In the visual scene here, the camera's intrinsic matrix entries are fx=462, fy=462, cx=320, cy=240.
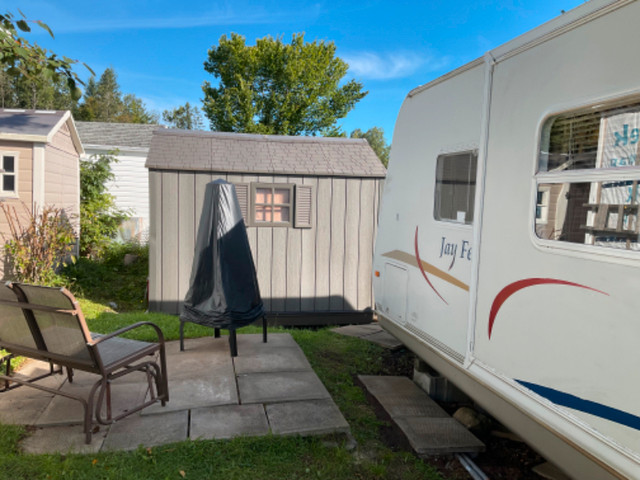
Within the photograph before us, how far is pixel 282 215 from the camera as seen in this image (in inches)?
307

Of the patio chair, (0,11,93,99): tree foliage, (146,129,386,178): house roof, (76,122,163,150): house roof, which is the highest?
(76,122,163,150): house roof

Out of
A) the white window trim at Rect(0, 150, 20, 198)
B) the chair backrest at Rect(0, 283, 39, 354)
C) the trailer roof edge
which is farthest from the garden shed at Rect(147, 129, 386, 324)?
the trailer roof edge

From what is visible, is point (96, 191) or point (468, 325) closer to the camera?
point (468, 325)

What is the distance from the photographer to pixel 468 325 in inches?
125

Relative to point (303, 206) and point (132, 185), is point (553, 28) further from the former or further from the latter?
point (132, 185)

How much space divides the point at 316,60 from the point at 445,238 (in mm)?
28118

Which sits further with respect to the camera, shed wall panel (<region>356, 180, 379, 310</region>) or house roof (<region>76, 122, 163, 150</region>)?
house roof (<region>76, 122, 163, 150</region>)

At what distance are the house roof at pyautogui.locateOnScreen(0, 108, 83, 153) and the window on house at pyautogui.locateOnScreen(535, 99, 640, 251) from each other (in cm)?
875

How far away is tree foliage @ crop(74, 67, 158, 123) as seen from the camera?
143 ft

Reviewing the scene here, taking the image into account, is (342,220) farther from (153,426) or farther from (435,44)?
(435,44)

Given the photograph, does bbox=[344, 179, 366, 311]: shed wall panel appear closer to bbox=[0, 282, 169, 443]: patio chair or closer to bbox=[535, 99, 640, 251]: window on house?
bbox=[0, 282, 169, 443]: patio chair

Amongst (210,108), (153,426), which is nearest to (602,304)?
(153,426)

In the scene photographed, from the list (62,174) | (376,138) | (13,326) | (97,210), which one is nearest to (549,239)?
(13,326)

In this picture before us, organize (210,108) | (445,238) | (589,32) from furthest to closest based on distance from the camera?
(210,108) < (445,238) < (589,32)
